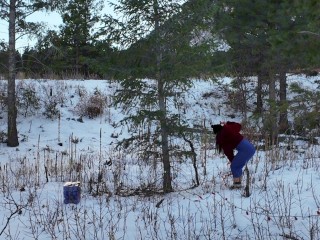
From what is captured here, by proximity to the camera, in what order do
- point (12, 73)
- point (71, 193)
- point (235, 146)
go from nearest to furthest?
point (71, 193) < point (235, 146) < point (12, 73)

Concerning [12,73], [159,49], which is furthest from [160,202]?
[12,73]

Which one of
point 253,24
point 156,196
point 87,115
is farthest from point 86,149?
point 253,24

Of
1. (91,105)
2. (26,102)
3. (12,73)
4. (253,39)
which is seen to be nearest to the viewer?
(12,73)

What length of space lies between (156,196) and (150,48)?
2.57m

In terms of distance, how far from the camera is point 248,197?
6258 mm

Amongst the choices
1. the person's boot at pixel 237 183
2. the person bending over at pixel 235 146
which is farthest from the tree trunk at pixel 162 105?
the person's boot at pixel 237 183

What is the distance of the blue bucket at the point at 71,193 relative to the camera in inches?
252

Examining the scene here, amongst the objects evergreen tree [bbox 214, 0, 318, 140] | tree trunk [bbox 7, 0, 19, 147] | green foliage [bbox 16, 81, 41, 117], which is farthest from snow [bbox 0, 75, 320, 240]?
evergreen tree [bbox 214, 0, 318, 140]

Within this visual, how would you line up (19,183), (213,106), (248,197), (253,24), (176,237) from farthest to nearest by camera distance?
(213,106)
(253,24)
(19,183)
(248,197)
(176,237)

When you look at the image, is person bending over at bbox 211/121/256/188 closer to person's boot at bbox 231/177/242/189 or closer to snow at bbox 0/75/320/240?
person's boot at bbox 231/177/242/189

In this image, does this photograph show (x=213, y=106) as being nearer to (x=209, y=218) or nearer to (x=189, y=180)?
(x=189, y=180)

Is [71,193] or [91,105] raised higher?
[91,105]

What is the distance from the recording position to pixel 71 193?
645 cm

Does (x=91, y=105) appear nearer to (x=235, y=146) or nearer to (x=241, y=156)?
(x=235, y=146)
